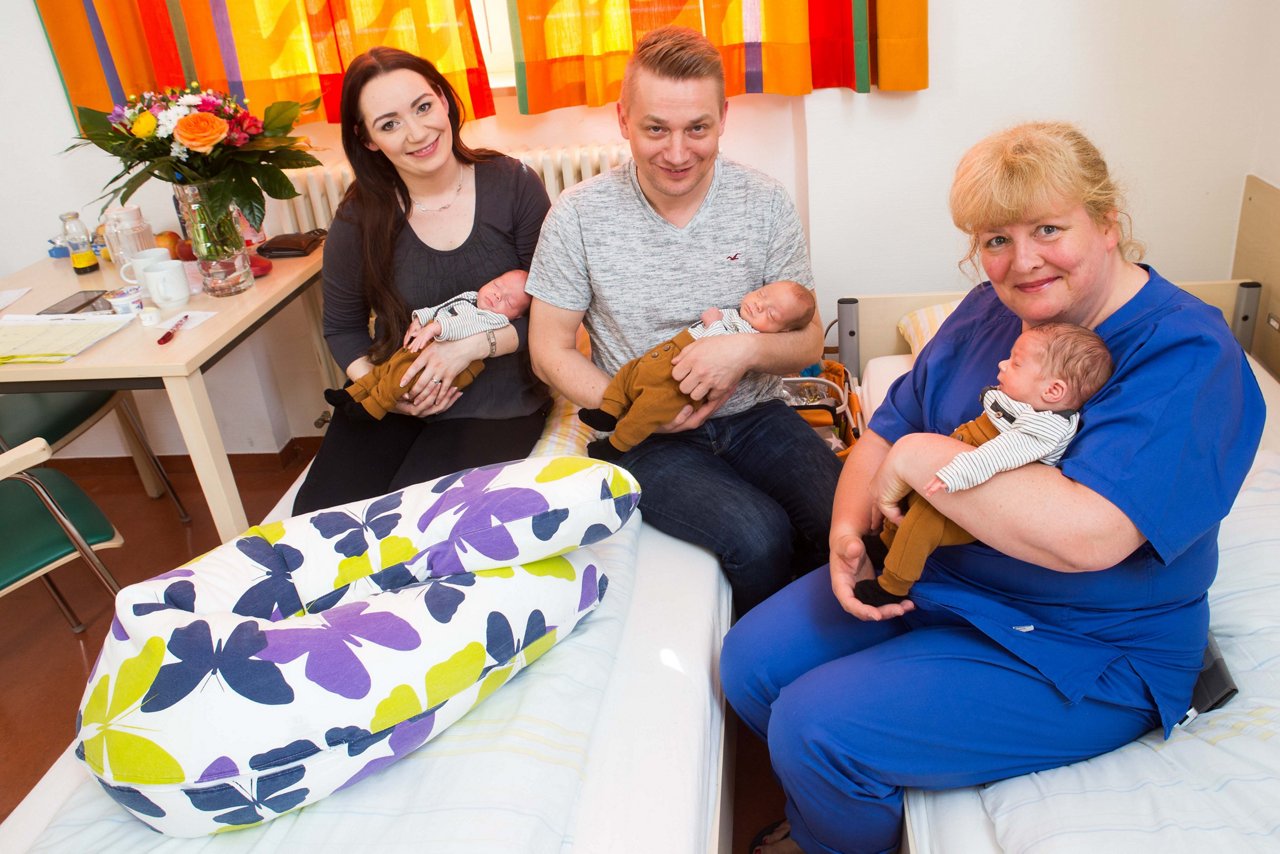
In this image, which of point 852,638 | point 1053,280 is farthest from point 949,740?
point 1053,280

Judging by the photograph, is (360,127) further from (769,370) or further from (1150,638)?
(1150,638)

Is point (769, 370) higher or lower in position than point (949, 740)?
higher

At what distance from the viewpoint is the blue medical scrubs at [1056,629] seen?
1104mm

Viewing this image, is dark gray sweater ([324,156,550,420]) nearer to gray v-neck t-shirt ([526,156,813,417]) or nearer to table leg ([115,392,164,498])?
gray v-neck t-shirt ([526,156,813,417])

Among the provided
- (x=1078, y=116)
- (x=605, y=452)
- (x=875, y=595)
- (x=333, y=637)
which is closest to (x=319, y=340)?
(x=605, y=452)

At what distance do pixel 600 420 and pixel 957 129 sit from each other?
4.36 ft

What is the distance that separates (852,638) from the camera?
1445 mm

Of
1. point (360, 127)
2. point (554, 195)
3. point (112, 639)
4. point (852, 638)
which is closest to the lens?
point (112, 639)

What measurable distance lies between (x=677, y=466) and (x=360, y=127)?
980 mm

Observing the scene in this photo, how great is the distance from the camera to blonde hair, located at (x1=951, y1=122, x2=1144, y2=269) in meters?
1.14

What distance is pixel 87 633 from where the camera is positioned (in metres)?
2.43

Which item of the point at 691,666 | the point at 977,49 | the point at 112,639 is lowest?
the point at 691,666

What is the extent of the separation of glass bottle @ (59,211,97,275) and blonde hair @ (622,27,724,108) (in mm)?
1614

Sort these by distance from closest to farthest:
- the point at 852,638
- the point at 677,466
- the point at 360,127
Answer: the point at 852,638 < the point at 677,466 < the point at 360,127
